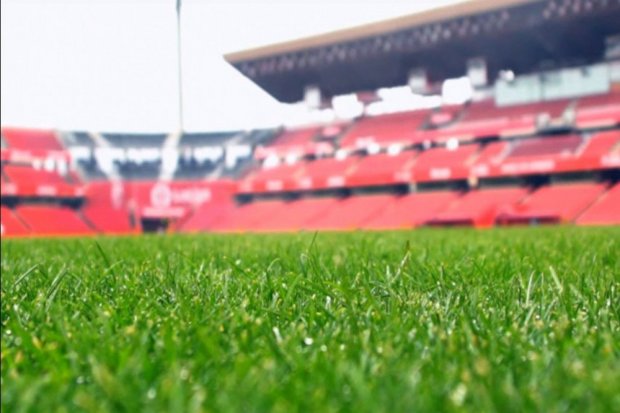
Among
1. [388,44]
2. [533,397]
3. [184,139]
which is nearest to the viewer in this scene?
[533,397]

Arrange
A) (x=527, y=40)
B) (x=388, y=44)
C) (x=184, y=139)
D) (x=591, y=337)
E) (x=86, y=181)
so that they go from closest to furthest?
(x=591, y=337) < (x=527, y=40) < (x=388, y=44) < (x=86, y=181) < (x=184, y=139)

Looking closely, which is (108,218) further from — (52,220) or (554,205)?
(554,205)

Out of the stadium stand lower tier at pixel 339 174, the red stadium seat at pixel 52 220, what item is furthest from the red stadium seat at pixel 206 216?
the red stadium seat at pixel 52 220

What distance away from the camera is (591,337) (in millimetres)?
1127

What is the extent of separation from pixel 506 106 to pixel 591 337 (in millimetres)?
25359

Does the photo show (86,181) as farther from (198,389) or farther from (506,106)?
(198,389)

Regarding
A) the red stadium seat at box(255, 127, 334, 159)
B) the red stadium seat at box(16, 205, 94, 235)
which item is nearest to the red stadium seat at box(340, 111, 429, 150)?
the red stadium seat at box(255, 127, 334, 159)

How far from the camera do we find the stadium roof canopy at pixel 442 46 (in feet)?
74.9

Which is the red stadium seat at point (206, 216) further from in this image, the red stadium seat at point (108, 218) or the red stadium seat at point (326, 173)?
the red stadium seat at point (326, 173)

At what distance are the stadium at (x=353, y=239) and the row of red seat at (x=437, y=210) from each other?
0.10m

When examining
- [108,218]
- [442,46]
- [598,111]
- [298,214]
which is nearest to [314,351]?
[598,111]

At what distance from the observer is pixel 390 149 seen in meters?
27.5

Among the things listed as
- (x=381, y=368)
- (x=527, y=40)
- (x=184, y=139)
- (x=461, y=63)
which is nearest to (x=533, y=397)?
(x=381, y=368)

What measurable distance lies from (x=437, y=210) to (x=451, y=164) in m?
2.22
